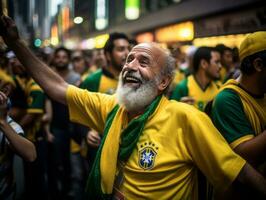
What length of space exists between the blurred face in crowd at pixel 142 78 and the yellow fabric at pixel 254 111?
57cm

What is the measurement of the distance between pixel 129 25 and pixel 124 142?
2873 cm

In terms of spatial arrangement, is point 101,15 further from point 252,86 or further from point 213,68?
point 252,86

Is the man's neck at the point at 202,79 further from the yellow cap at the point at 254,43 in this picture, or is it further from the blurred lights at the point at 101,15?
the blurred lights at the point at 101,15

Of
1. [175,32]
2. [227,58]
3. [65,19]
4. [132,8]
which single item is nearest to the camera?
[227,58]

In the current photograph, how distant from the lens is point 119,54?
4.59 metres

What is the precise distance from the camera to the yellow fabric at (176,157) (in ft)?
7.04

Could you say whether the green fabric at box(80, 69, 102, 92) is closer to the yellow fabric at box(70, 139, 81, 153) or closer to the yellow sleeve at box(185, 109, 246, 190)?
the yellow fabric at box(70, 139, 81, 153)

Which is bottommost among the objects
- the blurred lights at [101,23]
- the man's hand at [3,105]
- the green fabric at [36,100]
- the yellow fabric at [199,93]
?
the green fabric at [36,100]

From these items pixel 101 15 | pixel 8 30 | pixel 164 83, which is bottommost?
pixel 164 83

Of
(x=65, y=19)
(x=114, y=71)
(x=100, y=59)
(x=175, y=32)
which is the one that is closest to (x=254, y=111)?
(x=114, y=71)

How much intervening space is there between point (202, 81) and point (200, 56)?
15.4 inches

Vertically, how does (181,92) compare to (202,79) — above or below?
below

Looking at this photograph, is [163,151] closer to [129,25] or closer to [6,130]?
[6,130]

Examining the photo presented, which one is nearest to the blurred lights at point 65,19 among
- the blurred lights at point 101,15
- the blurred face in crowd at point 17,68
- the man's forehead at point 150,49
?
the blurred lights at point 101,15
